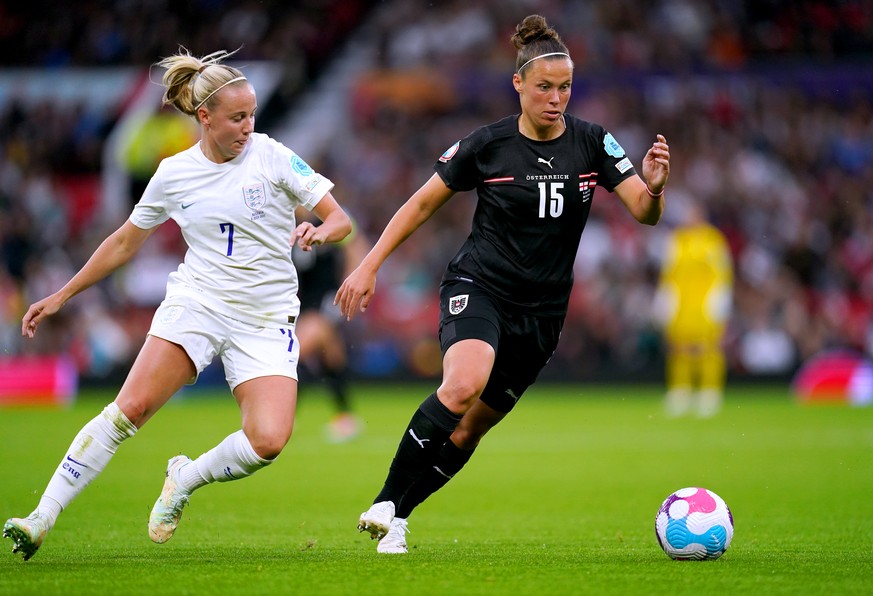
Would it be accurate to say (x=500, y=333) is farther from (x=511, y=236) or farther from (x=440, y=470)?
(x=440, y=470)

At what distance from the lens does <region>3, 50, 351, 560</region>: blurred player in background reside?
19.4ft

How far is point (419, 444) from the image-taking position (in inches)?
233

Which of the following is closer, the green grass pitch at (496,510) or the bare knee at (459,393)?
the green grass pitch at (496,510)

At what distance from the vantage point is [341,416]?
43.2 ft

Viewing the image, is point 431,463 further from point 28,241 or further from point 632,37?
point 632,37

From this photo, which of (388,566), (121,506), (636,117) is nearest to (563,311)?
(388,566)

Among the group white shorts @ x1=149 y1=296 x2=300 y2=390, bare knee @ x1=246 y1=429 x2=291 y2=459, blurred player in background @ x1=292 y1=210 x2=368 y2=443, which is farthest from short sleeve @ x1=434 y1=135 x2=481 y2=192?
blurred player in background @ x1=292 y1=210 x2=368 y2=443

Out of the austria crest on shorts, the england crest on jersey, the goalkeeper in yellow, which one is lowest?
the goalkeeper in yellow

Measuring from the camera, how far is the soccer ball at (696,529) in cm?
575

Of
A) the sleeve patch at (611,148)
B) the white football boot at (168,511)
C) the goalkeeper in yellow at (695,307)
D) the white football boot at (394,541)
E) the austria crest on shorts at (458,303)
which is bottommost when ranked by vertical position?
the goalkeeper in yellow at (695,307)

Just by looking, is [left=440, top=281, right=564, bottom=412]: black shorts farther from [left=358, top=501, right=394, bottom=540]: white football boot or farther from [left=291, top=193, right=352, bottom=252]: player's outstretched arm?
[left=358, top=501, right=394, bottom=540]: white football boot

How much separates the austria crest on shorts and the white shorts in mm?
832

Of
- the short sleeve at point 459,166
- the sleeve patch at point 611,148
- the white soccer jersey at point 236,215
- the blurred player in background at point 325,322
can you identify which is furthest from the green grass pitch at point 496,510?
the sleeve patch at point 611,148

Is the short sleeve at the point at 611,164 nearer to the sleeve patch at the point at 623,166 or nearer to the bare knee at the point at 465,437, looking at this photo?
the sleeve patch at the point at 623,166
